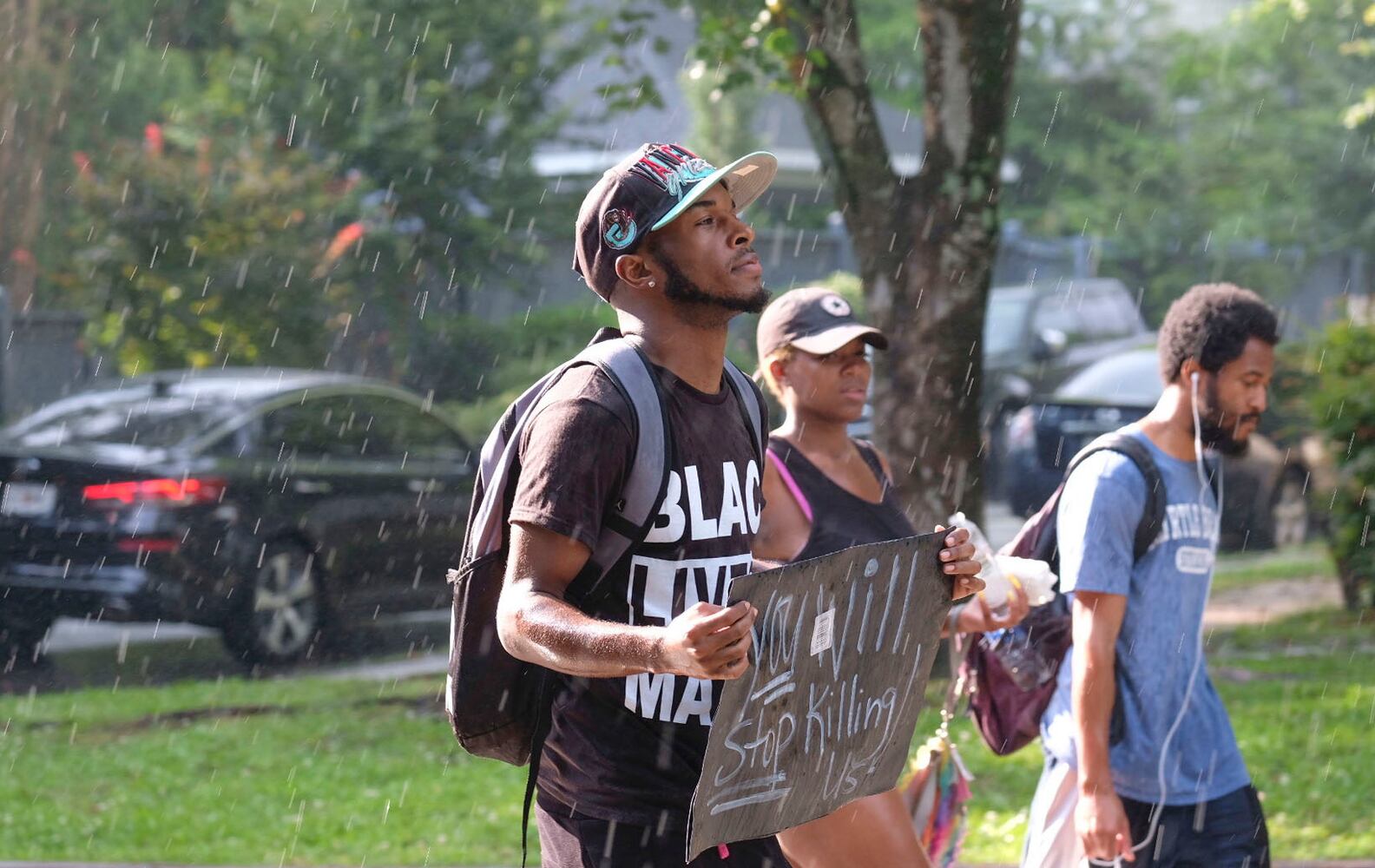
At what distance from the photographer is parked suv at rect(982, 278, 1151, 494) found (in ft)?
56.5

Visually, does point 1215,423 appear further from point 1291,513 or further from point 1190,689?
point 1291,513

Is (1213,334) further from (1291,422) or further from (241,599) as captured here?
(1291,422)

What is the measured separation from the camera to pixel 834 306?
15.4ft

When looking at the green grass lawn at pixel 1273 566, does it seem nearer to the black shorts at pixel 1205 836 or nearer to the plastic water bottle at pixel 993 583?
the plastic water bottle at pixel 993 583

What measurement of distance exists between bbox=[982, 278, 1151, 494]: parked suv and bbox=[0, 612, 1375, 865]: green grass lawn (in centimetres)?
766

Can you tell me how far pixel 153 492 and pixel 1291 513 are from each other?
9825 mm

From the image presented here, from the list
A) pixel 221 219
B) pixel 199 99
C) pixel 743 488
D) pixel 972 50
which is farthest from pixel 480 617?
pixel 199 99

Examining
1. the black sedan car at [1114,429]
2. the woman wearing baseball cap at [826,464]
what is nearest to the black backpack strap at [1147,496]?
the woman wearing baseball cap at [826,464]

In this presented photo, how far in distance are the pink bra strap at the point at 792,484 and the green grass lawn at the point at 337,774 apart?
7.84ft

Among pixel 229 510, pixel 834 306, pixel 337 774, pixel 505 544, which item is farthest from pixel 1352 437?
pixel 505 544

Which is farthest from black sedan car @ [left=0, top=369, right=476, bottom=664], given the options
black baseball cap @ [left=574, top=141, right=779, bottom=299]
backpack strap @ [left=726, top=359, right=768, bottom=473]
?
black baseball cap @ [left=574, top=141, right=779, bottom=299]

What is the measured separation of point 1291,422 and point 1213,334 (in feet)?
39.1

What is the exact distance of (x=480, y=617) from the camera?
2797 mm

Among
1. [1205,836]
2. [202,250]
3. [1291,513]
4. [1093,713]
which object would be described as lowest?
[202,250]
